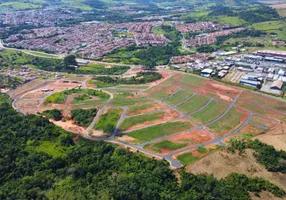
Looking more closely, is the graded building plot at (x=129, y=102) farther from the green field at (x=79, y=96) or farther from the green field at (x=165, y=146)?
the green field at (x=165, y=146)

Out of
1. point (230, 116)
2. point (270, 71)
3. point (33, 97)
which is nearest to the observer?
point (230, 116)

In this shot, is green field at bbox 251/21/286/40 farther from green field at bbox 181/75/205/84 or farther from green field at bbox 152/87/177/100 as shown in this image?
green field at bbox 152/87/177/100

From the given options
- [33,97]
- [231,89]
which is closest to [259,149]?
[231,89]

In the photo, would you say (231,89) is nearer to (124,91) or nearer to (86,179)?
(124,91)

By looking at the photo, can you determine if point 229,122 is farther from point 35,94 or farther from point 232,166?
point 35,94

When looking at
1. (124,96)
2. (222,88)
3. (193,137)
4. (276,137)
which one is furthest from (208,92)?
(124,96)
